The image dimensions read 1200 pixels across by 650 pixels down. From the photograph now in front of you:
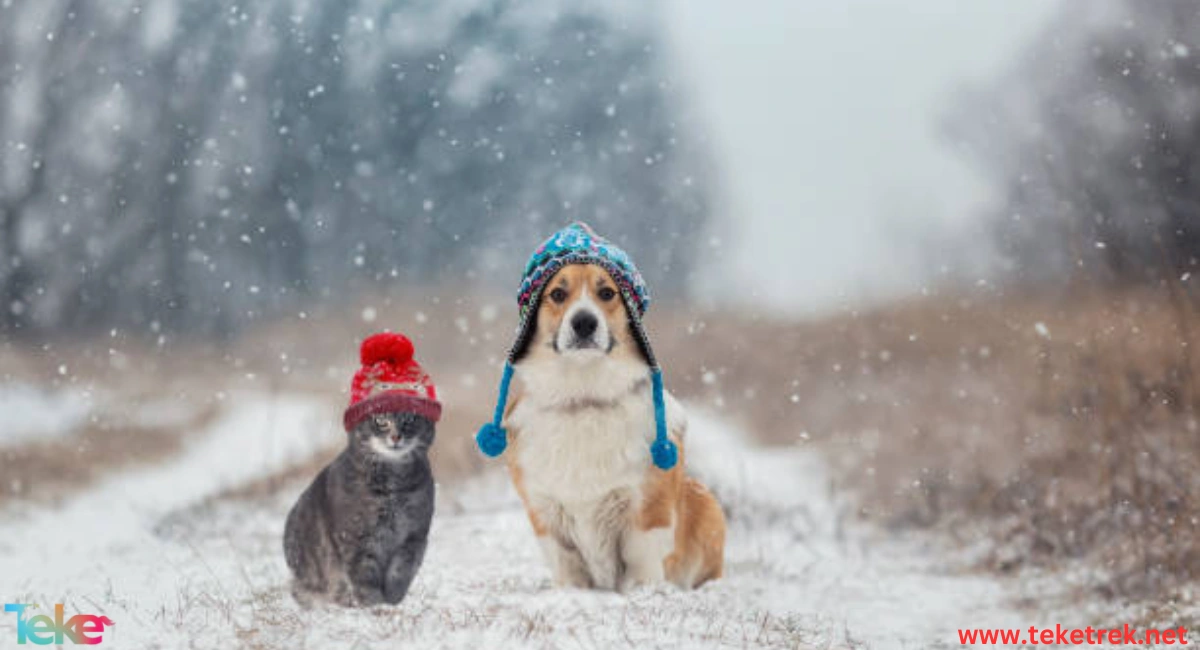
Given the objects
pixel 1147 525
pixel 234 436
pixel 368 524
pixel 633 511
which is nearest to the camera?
pixel 368 524

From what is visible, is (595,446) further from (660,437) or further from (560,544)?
(560,544)

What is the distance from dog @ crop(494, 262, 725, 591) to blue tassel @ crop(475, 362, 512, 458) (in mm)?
55

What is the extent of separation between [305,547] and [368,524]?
1.16 ft

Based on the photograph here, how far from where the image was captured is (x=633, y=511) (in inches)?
179

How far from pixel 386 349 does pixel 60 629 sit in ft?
5.02

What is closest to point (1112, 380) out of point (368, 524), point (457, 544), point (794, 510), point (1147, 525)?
point (1147, 525)

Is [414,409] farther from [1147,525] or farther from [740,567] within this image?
[1147,525]

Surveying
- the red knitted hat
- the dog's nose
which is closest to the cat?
the red knitted hat

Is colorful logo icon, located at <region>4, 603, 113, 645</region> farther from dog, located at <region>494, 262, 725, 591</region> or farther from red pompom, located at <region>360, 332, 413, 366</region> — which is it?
dog, located at <region>494, 262, 725, 591</region>

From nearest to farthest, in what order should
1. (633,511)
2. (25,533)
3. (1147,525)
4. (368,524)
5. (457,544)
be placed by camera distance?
(368,524) < (633,511) < (1147,525) < (457,544) < (25,533)

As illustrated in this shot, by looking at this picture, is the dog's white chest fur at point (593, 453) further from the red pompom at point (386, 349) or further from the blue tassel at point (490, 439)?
the red pompom at point (386, 349)

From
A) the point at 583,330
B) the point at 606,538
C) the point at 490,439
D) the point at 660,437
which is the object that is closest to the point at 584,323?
the point at 583,330

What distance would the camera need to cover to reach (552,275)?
14.5ft

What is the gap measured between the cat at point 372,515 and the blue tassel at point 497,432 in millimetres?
445
